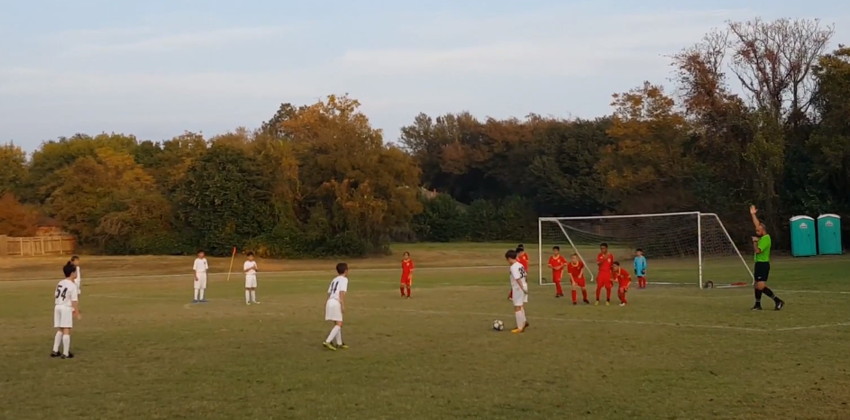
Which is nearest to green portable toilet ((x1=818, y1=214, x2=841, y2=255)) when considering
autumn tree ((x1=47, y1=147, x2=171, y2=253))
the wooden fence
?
autumn tree ((x1=47, y1=147, x2=171, y2=253))

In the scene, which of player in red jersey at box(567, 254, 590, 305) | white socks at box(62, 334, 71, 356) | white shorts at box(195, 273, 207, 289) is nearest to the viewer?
white socks at box(62, 334, 71, 356)

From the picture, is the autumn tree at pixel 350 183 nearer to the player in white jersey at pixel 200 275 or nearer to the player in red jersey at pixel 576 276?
the player in white jersey at pixel 200 275

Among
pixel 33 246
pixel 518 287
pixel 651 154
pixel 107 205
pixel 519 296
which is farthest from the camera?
pixel 107 205

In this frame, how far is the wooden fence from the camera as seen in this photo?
6594 centimetres

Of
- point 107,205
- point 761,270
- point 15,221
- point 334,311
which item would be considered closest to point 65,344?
point 334,311

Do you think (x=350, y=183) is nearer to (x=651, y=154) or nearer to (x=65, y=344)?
(x=651, y=154)

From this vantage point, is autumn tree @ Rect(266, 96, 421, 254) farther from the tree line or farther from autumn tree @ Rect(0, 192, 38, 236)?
autumn tree @ Rect(0, 192, 38, 236)

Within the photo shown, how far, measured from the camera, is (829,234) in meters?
48.1

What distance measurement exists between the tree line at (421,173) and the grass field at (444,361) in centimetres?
2771

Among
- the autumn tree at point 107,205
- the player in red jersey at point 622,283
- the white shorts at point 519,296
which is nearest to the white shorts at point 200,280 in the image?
the player in red jersey at point 622,283

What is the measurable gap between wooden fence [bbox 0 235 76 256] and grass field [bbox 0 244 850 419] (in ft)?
142

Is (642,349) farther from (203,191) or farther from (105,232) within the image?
(105,232)

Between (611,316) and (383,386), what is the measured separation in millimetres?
10168

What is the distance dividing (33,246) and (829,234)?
2152 inches
